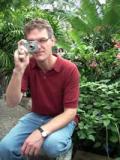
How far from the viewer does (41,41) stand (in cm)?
333

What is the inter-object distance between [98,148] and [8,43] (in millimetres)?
3809

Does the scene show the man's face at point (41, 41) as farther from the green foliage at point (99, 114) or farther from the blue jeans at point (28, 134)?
the green foliage at point (99, 114)

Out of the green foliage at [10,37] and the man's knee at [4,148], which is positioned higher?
the green foliage at [10,37]

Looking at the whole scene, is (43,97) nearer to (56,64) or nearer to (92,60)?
(56,64)

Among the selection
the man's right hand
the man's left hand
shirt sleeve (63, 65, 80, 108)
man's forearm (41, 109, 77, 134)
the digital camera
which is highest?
the digital camera

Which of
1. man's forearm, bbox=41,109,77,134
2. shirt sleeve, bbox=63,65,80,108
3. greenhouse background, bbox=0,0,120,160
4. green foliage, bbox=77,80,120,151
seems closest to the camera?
man's forearm, bbox=41,109,77,134

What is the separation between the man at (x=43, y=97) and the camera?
323 centimetres

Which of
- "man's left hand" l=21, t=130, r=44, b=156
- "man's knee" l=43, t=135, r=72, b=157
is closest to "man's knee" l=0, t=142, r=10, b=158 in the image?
"man's left hand" l=21, t=130, r=44, b=156

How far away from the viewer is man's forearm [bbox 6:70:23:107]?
3.27 m

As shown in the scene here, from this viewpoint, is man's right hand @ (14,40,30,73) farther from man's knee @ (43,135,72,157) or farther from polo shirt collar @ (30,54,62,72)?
man's knee @ (43,135,72,157)

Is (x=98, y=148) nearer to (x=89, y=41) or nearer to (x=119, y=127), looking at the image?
(x=119, y=127)

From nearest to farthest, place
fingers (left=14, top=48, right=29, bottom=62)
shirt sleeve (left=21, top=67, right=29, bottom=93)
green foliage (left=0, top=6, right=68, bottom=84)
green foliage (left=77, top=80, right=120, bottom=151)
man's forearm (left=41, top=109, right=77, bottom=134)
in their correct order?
fingers (left=14, top=48, right=29, bottom=62) < man's forearm (left=41, top=109, right=77, bottom=134) < shirt sleeve (left=21, top=67, right=29, bottom=93) < green foliage (left=77, top=80, right=120, bottom=151) < green foliage (left=0, top=6, right=68, bottom=84)

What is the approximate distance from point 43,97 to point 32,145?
47cm

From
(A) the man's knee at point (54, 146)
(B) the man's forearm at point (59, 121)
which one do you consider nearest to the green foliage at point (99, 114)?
(B) the man's forearm at point (59, 121)
